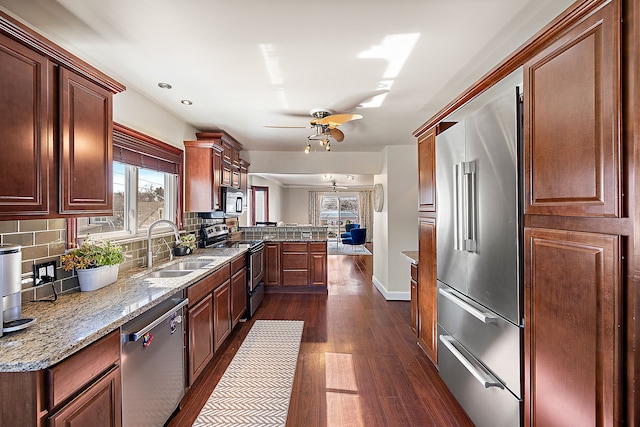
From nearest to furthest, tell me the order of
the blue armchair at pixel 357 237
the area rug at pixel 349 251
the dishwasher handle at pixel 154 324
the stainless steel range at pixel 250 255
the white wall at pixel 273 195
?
the dishwasher handle at pixel 154 324, the stainless steel range at pixel 250 255, the white wall at pixel 273 195, the area rug at pixel 349 251, the blue armchair at pixel 357 237

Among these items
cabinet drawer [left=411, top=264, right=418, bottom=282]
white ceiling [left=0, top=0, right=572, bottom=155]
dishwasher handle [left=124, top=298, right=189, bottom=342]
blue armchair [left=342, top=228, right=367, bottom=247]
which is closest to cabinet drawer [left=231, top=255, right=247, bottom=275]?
dishwasher handle [left=124, top=298, right=189, bottom=342]

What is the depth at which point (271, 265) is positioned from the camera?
502 centimetres

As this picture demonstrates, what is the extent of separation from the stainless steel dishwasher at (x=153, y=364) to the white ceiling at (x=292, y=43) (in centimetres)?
167

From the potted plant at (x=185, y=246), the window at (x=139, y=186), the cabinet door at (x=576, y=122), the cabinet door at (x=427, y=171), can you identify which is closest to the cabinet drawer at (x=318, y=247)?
the potted plant at (x=185, y=246)

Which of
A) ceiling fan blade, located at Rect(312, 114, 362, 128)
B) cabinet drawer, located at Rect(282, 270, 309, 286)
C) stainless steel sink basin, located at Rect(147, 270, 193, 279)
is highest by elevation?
ceiling fan blade, located at Rect(312, 114, 362, 128)

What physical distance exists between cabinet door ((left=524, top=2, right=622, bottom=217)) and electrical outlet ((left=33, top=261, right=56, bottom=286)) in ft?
8.99

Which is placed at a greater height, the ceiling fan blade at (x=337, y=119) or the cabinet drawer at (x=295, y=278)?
the ceiling fan blade at (x=337, y=119)

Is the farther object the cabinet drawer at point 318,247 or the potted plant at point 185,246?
the cabinet drawer at point 318,247

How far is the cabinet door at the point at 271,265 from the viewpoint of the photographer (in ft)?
16.5

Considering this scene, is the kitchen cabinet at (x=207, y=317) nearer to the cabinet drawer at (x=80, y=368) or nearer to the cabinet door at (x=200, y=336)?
the cabinet door at (x=200, y=336)

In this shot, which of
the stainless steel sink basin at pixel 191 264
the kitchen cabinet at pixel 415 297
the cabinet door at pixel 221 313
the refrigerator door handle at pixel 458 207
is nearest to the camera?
the refrigerator door handle at pixel 458 207

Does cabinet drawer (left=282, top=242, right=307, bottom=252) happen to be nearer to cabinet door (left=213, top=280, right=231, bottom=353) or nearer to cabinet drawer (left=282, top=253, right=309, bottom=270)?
cabinet drawer (left=282, top=253, right=309, bottom=270)

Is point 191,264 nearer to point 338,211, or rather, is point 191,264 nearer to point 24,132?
point 24,132

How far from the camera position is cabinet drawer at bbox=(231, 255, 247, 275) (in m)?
3.29
